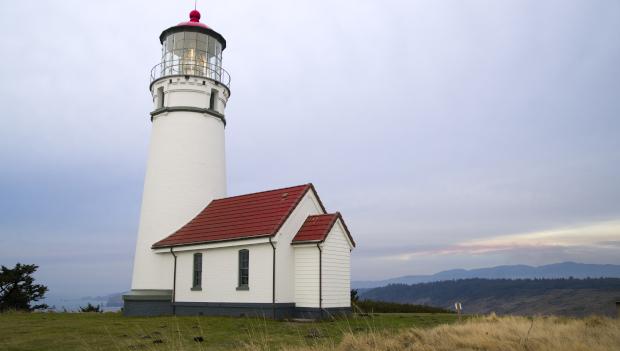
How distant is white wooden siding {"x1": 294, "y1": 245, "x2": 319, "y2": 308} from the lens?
18.7 m

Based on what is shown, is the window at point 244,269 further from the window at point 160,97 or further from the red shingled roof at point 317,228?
the window at point 160,97

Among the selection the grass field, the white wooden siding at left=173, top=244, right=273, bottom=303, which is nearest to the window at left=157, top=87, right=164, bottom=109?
the white wooden siding at left=173, top=244, right=273, bottom=303

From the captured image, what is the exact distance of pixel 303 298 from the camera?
62.2ft

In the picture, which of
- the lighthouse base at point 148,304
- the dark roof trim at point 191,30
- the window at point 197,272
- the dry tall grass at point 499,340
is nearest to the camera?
the dry tall grass at point 499,340

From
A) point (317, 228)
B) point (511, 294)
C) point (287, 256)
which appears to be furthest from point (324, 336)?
point (511, 294)

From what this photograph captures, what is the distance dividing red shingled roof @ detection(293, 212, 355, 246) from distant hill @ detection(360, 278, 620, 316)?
24.9ft

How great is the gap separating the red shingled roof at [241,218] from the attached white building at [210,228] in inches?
2.6

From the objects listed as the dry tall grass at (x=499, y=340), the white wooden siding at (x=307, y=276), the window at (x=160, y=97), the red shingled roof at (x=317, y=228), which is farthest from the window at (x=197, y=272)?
the dry tall grass at (x=499, y=340)

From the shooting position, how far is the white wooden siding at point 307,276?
61.5 feet

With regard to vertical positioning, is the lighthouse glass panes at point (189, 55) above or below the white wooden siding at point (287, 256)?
above

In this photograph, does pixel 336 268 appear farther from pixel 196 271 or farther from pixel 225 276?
pixel 196 271

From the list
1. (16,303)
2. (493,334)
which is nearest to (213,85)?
(16,303)

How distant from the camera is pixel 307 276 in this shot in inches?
746

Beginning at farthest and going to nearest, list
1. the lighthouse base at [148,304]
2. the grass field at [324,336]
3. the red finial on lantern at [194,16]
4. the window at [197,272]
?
1. the red finial on lantern at [194,16]
2. the lighthouse base at [148,304]
3. the window at [197,272]
4. the grass field at [324,336]
